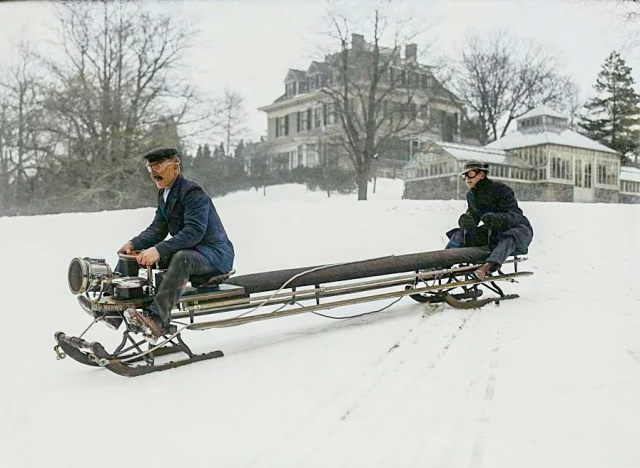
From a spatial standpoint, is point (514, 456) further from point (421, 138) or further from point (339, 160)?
point (339, 160)

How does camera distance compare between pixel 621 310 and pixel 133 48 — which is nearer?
pixel 621 310

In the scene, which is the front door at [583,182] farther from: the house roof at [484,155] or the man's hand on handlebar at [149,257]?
the man's hand on handlebar at [149,257]

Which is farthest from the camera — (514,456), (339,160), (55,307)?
(339,160)

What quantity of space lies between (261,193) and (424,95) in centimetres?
129

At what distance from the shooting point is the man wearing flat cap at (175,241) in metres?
2.44

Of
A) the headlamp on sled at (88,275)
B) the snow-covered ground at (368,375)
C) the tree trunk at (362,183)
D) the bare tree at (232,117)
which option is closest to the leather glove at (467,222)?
the snow-covered ground at (368,375)

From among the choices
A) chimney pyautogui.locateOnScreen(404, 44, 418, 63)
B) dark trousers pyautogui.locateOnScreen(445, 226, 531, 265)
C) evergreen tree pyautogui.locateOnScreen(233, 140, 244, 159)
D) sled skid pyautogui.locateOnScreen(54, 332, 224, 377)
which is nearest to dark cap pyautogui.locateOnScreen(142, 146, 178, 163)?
sled skid pyautogui.locateOnScreen(54, 332, 224, 377)

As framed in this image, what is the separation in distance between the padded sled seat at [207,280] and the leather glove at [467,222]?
1.60 meters

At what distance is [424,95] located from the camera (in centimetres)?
438

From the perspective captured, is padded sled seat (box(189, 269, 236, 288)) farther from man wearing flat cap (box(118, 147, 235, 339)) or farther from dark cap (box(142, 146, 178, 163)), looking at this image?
dark cap (box(142, 146, 178, 163))

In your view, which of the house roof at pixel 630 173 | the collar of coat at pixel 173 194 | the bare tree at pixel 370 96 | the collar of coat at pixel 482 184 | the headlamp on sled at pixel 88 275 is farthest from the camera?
the bare tree at pixel 370 96

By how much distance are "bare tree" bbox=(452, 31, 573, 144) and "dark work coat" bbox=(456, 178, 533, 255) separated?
1.88 ft

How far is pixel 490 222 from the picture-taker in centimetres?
354

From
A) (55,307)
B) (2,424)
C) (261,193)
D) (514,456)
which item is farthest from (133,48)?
(514,456)
